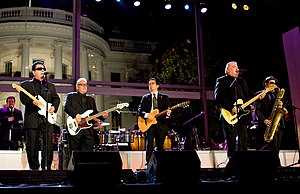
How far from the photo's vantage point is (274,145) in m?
7.73

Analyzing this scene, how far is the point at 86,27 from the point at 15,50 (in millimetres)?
5090

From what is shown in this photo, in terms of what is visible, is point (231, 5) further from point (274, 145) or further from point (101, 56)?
point (101, 56)

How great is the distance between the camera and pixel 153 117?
26.0 ft

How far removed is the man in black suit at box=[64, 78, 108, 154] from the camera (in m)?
7.27

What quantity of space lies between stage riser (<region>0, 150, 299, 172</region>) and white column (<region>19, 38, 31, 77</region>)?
16.6 metres

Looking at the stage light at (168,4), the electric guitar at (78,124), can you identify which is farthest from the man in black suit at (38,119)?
the stage light at (168,4)

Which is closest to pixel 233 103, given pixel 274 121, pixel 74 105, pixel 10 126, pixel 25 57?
pixel 274 121

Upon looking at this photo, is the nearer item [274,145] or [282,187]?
[282,187]

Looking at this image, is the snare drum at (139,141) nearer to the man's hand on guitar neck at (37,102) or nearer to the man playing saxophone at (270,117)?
the man playing saxophone at (270,117)

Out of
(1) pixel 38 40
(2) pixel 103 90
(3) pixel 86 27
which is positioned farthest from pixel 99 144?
(1) pixel 38 40

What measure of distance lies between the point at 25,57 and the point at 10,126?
51.4 ft

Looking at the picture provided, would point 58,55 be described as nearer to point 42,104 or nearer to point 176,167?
point 42,104

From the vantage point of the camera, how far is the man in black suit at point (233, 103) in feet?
22.5

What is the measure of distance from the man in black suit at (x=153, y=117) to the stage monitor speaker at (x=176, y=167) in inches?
123
